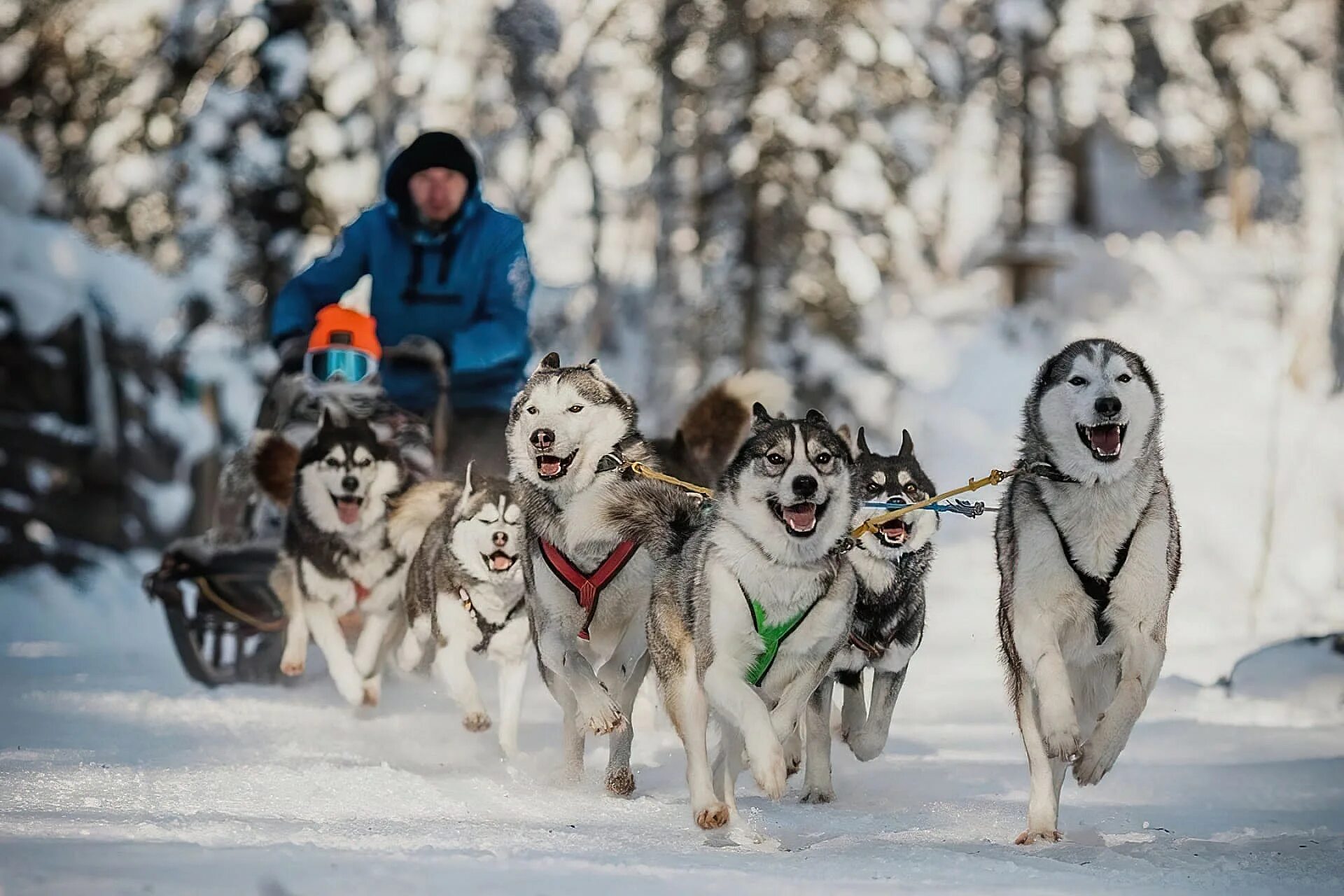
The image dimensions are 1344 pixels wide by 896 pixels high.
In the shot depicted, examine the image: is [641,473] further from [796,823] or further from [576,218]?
[576,218]

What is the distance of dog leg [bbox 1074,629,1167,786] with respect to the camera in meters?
4.36

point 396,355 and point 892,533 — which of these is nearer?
point 892,533

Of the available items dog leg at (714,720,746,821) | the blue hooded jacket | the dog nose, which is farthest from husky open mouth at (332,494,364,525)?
the dog nose

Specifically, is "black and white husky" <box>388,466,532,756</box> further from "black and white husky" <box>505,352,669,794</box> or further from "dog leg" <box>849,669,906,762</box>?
"dog leg" <box>849,669,906,762</box>

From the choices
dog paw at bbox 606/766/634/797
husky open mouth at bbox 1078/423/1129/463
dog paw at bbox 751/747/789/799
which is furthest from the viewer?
dog paw at bbox 606/766/634/797

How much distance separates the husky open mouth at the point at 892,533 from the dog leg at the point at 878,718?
1.46 feet

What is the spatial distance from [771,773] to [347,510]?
9.69 feet

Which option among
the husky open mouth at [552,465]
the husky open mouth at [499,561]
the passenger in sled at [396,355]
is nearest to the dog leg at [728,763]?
the husky open mouth at [552,465]

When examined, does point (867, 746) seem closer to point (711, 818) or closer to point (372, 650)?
point (711, 818)

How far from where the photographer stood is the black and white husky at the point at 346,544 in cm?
658

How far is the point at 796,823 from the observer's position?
4789 mm

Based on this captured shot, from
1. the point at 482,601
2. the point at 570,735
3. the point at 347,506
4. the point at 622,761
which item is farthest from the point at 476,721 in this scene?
the point at 347,506

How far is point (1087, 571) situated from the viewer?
4.52m

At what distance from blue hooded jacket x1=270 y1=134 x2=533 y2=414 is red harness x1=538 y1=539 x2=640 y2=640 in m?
2.10
